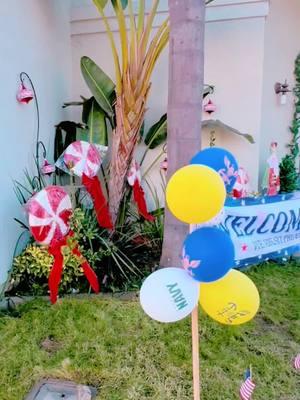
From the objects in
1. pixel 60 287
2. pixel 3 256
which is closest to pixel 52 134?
pixel 3 256

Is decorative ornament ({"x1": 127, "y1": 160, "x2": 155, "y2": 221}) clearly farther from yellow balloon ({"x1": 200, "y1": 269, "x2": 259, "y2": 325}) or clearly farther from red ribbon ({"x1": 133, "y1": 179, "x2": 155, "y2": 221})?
yellow balloon ({"x1": 200, "y1": 269, "x2": 259, "y2": 325})

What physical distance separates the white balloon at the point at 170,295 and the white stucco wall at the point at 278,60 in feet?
12.9

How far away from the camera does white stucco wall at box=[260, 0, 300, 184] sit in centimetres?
523

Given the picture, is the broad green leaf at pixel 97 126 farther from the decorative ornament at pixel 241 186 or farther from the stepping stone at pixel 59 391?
the stepping stone at pixel 59 391

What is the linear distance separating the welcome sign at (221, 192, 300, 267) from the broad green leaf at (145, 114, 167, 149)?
4.57ft

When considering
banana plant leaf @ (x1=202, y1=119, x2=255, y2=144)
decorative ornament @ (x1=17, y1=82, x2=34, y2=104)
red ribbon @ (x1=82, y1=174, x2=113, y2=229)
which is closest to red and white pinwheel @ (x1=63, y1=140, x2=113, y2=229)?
red ribbon @ (x1=82, y1=174, x2=113, y2=229)

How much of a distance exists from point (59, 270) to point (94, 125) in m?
2.06

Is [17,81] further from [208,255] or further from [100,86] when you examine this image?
[208,255]

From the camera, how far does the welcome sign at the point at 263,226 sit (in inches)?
158

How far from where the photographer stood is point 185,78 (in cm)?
296

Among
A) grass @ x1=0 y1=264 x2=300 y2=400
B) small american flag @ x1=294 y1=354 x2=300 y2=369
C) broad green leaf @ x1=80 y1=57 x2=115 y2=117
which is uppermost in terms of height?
broad green leaf @ x1=80 y1=57 x2=115 y2=117

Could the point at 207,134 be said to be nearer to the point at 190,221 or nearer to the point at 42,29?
the point at 42,29

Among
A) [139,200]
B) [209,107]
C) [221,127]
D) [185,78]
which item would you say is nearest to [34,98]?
[139,200]

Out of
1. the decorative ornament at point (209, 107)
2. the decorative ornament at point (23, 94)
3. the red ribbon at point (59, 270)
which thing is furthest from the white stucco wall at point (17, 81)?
the decorative ornament at point (209, 107)
